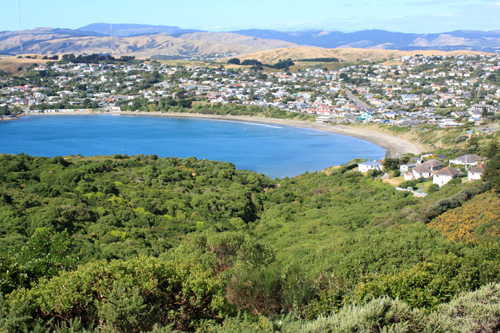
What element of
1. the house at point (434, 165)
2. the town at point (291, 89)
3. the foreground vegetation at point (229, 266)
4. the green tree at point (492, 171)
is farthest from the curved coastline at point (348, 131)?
the foreground vegetation at point (229, 266)

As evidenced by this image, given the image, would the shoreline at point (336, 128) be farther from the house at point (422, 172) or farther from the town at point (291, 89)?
the house at point (422, 172)

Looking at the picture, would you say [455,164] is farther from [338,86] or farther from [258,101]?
[338,86]

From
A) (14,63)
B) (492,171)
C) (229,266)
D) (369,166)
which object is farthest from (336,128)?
(14,63)

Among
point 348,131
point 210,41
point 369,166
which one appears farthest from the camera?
point 210,41

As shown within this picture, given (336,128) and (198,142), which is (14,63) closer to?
(198,142)

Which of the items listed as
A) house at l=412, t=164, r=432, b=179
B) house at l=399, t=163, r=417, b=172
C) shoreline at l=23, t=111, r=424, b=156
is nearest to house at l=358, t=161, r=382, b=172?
house at l=399, t=163, r=417, b=172
